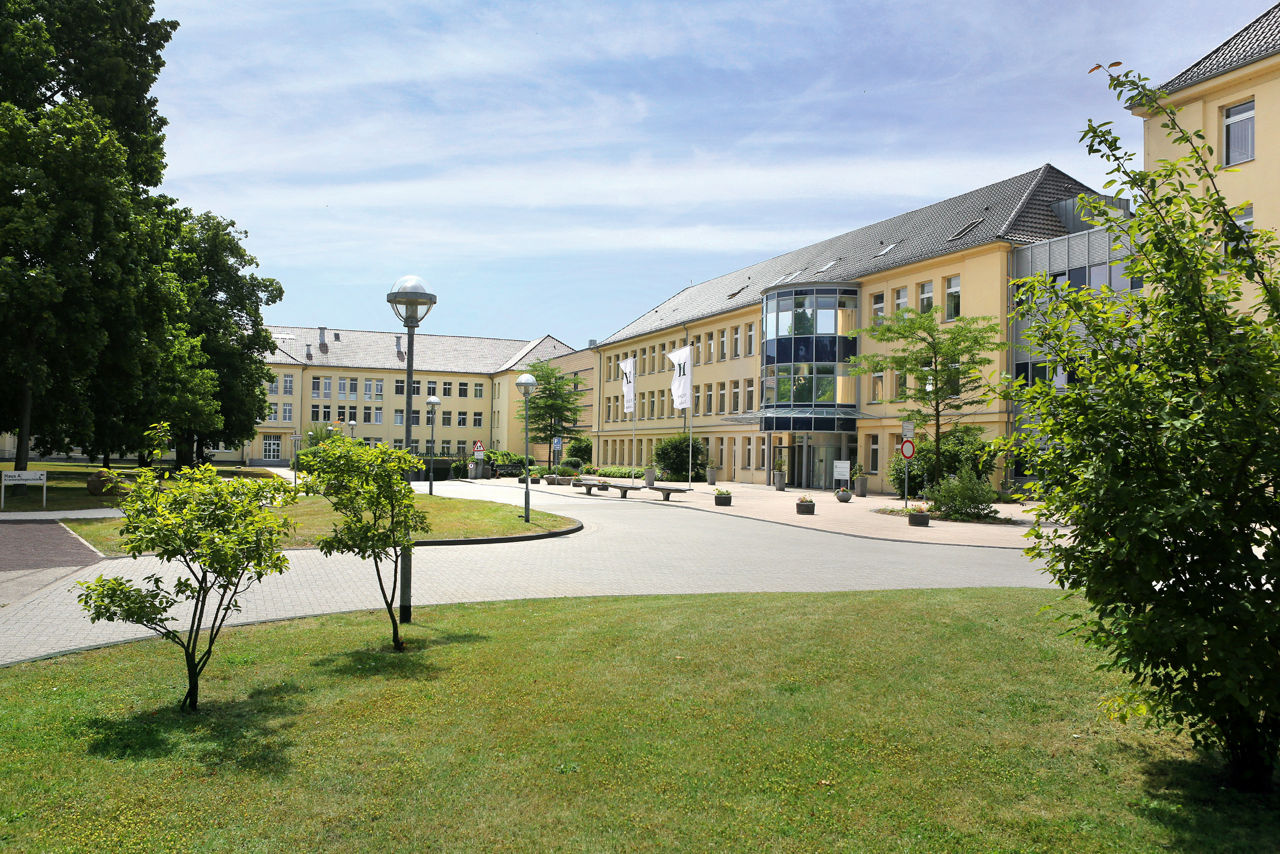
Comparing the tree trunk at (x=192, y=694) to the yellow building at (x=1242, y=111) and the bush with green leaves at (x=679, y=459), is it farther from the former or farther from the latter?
the bush with green leaves at (x=679, y=459)

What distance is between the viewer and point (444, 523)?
21.5m

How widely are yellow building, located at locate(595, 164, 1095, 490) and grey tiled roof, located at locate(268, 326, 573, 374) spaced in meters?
39.5

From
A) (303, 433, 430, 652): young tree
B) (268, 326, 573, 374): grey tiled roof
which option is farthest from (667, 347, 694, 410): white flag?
(268, 326, 573, 374): grey tiled roof

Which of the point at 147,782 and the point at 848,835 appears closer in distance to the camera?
the point at 848,835

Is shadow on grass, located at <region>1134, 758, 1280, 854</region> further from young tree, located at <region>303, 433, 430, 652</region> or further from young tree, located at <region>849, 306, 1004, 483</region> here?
young tree, located at <region>849, 306, 1004, 483</region>

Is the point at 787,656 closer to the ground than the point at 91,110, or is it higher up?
closer to the ground

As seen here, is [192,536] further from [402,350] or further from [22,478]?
[402,350]

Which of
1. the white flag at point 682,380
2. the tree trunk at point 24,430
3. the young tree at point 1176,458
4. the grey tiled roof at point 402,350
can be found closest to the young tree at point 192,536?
the young tree at point 1176,458

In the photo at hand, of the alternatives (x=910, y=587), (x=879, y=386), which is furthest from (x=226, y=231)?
(x=910, y=587)

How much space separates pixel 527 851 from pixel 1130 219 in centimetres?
487

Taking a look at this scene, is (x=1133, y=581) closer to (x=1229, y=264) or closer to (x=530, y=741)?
(x=1229, y=264)

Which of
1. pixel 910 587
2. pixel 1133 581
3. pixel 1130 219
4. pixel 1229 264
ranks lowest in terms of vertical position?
pixel 910 587

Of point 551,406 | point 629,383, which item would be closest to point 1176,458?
point 629,383

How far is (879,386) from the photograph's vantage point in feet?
150
